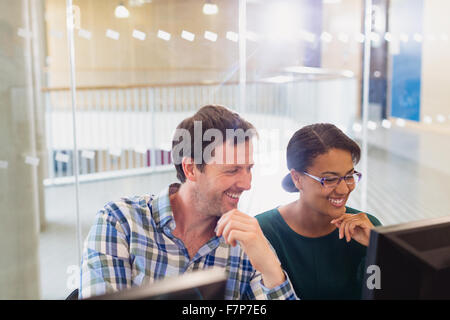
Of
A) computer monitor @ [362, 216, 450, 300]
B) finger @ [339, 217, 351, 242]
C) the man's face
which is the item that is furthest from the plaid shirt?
computer monitor @ [362, 216, 450, 300]

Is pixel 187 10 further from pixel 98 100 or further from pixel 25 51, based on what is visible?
pixel 25 51

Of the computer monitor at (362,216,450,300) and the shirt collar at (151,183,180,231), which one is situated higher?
the computer monitor at (362,216,450,300)

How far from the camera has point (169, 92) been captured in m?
2.86

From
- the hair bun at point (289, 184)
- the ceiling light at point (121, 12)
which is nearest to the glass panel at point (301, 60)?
the ceiling light at point (121, 12)

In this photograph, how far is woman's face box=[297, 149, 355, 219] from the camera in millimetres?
1641

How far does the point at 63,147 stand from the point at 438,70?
7.95ft

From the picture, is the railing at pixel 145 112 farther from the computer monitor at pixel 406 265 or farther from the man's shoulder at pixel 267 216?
the computer monitor at pixel 406 265

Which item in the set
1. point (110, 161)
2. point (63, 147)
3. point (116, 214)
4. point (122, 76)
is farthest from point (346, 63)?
point (116, 214)

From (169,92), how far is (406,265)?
2.27 m

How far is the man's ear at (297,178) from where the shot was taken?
5.54ft

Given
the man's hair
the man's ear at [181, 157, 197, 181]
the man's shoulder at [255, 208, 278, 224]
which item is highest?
the man's hair

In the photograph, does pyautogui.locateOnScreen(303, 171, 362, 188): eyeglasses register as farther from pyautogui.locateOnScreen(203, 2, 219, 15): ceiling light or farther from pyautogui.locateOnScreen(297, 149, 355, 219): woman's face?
pyautogui.locateOnScreen(203, 2, 219, 15): ceiling light

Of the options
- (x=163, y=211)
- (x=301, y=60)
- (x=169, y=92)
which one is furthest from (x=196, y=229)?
(x=301, y=60)

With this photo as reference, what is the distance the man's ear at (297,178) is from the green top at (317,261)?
146 millimetres
